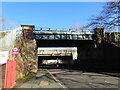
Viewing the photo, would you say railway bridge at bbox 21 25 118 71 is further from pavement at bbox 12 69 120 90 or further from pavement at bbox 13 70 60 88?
pavement at bbox 13 70 60 88

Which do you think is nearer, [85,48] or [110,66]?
[110,66]

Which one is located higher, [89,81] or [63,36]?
[63,36]

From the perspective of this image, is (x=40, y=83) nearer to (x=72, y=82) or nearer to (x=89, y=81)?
(x=72, y=82)

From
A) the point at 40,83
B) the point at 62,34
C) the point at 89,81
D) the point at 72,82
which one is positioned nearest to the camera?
the point at 40,83

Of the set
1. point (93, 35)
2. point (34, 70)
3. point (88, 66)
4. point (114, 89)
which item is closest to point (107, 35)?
point (93, 35)

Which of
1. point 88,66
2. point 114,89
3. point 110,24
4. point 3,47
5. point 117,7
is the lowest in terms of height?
point 88,66

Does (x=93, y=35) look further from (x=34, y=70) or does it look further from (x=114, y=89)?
(x=114, y=89)

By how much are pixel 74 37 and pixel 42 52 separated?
110ft

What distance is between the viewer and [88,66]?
44188 mm

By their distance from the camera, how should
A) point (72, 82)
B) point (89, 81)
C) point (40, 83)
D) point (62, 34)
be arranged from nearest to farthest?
point (40, 83), point (72, 82), point (89, 81), point (62, 34)

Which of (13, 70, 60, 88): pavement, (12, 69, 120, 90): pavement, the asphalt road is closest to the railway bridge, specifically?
the asphalt road

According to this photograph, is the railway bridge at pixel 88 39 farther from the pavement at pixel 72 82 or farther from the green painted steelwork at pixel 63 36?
the pavement at pixel 72 82

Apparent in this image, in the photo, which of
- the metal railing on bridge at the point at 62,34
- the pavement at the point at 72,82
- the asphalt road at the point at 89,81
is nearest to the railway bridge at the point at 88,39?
the metal railing on bridge at the point at 62,34

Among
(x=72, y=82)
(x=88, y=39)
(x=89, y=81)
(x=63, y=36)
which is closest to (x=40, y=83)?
(x=72, y=82)
